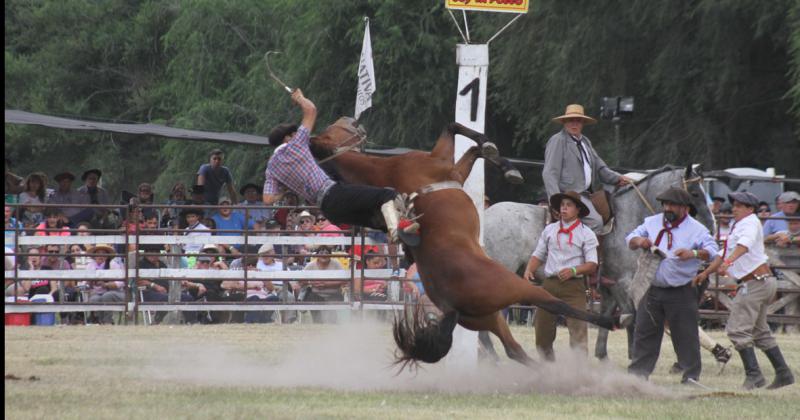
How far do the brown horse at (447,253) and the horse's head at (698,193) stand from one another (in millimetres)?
2786

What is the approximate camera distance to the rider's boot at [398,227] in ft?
29.7

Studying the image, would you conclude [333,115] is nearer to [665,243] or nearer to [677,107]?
[677,107]

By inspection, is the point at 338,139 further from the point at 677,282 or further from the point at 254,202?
the point at 254,202

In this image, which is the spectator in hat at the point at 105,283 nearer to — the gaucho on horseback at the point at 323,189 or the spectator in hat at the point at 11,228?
the spectator in hat at the point at 11,228

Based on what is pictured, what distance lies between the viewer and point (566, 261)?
36.0 ft

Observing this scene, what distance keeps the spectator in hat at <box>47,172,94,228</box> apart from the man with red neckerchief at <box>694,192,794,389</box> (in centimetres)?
926

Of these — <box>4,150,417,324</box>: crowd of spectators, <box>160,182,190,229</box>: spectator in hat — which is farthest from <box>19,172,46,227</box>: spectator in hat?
<box>160,182,190,229</box>: spectator in hat

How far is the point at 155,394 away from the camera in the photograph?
872cm

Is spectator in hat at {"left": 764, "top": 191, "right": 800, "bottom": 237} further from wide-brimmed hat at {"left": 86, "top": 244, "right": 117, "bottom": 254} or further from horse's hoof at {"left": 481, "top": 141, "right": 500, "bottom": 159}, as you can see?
wide-brimmed hat at {"left": 86, "top": 244, "right": 117, "bottom": 254}

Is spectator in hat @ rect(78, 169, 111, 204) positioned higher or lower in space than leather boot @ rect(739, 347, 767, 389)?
higher

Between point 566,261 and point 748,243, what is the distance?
1503 millimetres

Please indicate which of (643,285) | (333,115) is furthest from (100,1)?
(643,285)

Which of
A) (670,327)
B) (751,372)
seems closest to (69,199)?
(670,327)

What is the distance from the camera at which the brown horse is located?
904 centimetres
